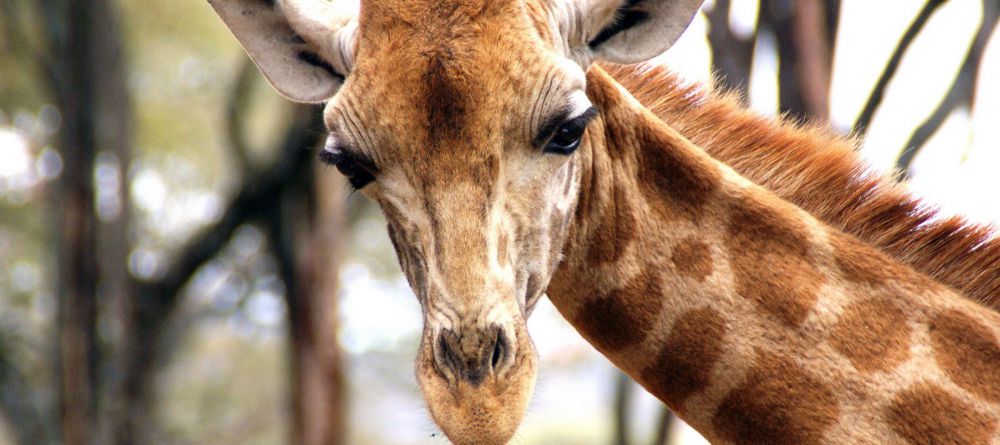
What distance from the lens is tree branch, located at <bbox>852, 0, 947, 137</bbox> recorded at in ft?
21.2

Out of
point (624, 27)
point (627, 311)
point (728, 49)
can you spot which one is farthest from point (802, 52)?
point (627, 311)

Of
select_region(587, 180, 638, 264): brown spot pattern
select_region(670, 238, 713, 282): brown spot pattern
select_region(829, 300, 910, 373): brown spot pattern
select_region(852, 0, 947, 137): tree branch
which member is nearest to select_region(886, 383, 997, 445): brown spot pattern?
select_region(829, 300, 910, 373): brown spot pattern

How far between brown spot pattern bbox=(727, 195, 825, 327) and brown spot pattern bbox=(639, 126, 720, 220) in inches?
5.7

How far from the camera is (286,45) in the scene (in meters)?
4.00

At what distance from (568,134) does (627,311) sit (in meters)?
0.77

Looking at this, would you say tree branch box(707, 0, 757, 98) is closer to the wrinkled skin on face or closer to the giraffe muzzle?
the wrinkled skin on face

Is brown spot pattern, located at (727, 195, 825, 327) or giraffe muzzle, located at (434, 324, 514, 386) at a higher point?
giraffe muzzle, located at (434, 324, 514, 386)

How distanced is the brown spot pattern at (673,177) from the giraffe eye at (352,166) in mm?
1072

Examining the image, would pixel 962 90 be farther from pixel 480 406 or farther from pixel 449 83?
pixel 480 406

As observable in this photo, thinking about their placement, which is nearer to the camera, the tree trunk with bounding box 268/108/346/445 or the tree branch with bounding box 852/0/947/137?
the tree branch with bounding box 852/0/947/137

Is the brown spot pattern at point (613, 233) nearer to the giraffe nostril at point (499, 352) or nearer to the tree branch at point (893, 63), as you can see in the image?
Answer: the giraffe nostril at point (499, 352)

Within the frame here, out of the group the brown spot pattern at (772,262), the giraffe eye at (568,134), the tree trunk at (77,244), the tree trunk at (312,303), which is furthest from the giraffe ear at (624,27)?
the tree trunk at (77,244)

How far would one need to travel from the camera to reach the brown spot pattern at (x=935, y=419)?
3.63 metres

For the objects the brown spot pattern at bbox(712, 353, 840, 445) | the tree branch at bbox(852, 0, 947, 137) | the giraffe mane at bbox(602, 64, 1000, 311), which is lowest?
the tree branch at bbox(852, 0, 947, 137)
